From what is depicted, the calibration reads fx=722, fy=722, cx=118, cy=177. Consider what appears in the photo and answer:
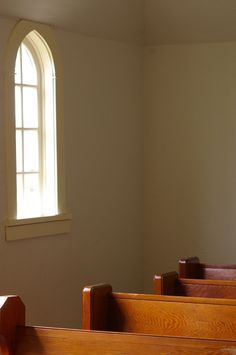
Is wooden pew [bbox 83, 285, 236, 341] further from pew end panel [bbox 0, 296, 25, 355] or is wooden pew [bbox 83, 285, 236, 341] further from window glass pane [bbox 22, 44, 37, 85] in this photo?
window glass pane [bbox 22, 44, 37, 85]

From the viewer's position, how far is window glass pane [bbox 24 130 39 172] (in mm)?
5867

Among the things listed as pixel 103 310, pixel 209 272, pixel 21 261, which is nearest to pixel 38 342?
pixel 103 310

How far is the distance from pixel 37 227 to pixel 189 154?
1838 millimetres

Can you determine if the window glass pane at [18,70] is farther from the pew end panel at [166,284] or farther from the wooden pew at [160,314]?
the wooden pew at [160,314]

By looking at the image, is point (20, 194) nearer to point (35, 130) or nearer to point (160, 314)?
point (35, 130)

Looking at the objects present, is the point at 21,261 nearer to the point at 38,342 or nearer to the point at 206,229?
the point at 206,229

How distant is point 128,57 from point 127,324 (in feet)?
12.9

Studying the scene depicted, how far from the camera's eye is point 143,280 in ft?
22.9

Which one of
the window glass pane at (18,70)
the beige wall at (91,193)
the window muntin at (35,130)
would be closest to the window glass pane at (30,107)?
the window muntin at (35,130)

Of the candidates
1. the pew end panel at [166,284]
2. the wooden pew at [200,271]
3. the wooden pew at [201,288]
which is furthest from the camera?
the wooden pew at [200,271]

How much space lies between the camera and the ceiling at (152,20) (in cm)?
608

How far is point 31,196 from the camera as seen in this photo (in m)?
5.91

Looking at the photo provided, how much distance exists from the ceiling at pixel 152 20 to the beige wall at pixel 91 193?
12 centimetres

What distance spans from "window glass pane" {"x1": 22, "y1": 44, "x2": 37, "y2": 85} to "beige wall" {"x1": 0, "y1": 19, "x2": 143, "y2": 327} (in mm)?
268
